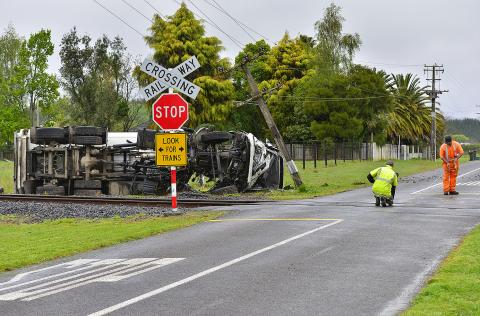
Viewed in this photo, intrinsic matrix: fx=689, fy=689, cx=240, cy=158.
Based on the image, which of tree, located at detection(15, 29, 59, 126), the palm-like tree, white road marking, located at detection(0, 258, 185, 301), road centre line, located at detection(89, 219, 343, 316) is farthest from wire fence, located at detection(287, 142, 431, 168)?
white road marking, located at detection(0, 258, 185, 301)

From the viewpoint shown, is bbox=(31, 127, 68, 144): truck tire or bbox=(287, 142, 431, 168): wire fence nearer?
bbox=(31, 127, 68, 144): truck tire

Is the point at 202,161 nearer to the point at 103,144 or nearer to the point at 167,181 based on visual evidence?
the point at 167,181

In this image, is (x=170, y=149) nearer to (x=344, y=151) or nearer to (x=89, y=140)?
(x=89, y=140)

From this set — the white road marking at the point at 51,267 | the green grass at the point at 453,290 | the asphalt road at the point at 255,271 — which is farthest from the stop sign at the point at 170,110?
the green grass at the point at 453,290

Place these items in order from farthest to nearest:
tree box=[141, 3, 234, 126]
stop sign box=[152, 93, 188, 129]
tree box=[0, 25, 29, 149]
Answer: tree box=[141, 3, 234, 126] < tree box=[0, 25, 29, 149] < stop sign box=[152, 93, 188, 129]

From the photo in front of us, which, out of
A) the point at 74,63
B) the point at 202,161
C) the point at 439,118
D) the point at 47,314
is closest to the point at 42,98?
the point at 74,63

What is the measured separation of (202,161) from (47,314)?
1738cm

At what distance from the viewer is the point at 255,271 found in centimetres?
874

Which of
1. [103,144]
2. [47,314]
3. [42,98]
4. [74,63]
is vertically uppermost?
[74,63]

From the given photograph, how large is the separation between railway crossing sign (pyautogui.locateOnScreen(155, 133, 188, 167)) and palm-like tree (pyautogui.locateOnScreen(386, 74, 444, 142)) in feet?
195

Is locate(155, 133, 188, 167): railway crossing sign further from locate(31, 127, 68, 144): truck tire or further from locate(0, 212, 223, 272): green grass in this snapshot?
locate(31, 127, 68, 144): truck tire

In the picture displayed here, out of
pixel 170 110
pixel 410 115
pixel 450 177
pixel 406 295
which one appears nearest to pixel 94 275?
pixel 406 295

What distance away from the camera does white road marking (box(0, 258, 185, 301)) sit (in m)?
7.83

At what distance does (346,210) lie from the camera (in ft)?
53.2
